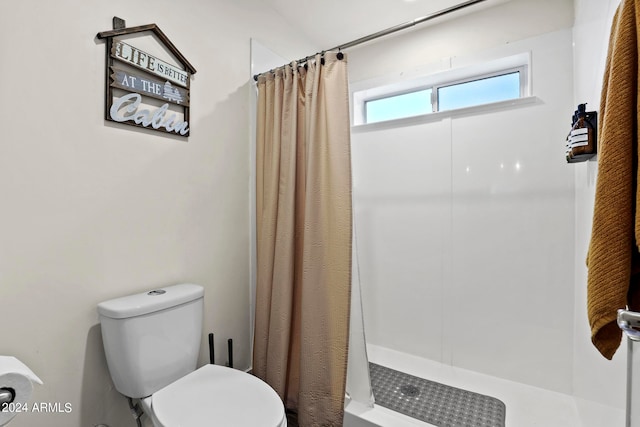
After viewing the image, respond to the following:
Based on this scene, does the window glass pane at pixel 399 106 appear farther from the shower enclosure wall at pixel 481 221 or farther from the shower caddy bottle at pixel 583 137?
the shower caddy bottle at pixel 583 137

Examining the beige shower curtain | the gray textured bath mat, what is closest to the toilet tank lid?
the beige shower curtain

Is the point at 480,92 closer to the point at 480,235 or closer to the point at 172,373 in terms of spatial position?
the point at 480,235

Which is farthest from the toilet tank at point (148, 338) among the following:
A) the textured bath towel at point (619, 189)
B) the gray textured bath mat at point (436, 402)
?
the textured bath towel at point (619, 189)

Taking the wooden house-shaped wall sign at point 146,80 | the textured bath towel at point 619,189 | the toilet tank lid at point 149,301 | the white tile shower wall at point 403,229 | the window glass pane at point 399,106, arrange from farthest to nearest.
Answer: the window glass pane at point 399,106 < the white tile shower wall at point 403,229 < the wooden house-shaped wall sign at point 146,80 < the toilet tank lid at point 149,301 < the textured bath towel at point 619,189

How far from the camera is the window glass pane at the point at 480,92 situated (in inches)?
79.9

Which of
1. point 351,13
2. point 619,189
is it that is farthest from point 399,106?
point 619,189

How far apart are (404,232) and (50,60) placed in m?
2.06

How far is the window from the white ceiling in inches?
14.9

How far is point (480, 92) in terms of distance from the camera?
2.12m

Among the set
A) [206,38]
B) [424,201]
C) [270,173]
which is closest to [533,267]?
[424,201]

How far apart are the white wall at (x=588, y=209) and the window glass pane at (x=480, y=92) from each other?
15.6 inches

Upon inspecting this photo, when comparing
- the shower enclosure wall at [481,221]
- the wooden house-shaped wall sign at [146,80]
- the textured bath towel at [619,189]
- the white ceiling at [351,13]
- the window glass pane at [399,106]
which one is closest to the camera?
the textured bath towel at [619,189]

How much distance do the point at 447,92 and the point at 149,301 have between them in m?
2.26

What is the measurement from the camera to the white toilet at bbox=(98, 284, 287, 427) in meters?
1.03
